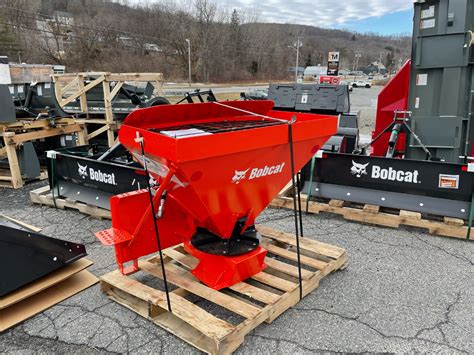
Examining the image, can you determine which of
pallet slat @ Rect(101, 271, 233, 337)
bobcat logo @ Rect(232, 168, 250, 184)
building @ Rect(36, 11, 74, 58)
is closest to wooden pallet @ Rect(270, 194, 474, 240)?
bobcat logo @ Rect(232, 168, 250, 184)

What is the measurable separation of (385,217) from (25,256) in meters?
3.79

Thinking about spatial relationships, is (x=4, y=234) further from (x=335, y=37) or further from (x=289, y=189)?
(x=335, y=37)

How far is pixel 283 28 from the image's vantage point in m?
92.5

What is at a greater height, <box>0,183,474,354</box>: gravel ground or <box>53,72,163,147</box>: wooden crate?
<box>53,72,163,147</box>: wooden crate

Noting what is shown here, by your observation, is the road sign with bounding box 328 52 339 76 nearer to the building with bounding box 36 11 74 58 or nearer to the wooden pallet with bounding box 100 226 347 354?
the wooden pallet with bounding box 100 226 347 354

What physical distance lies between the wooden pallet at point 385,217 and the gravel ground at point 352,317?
192 mm

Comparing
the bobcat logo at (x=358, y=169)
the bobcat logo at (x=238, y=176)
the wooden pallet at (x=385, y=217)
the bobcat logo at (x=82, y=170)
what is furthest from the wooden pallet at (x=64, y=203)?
the bobcat logo at (x=358, y=169)

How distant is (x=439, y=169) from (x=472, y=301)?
5.29ft

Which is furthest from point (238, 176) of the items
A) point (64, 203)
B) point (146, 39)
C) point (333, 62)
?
point (146, 39)

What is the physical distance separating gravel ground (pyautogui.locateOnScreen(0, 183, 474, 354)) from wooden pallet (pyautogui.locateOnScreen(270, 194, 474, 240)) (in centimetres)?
19

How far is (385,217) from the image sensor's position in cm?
453

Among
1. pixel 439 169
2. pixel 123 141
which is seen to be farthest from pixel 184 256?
pixel 439 169

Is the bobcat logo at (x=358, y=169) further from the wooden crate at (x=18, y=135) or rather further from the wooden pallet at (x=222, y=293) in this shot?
the wooden crate at (x=18, y=135)

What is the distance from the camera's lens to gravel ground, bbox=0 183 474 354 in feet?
8.63
